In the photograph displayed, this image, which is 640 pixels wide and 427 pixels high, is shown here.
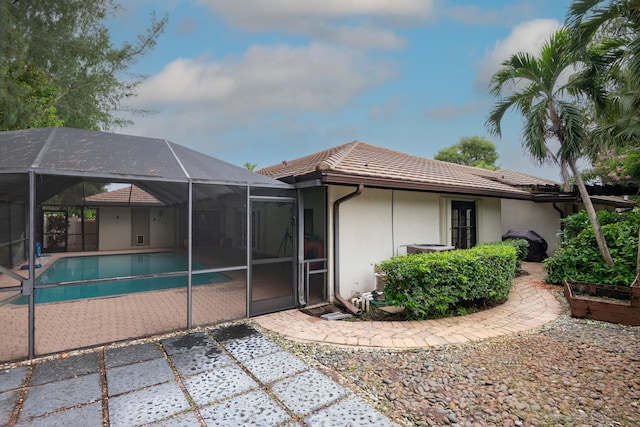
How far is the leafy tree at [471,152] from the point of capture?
32781 mm

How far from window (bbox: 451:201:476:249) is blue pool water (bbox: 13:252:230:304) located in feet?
23.8

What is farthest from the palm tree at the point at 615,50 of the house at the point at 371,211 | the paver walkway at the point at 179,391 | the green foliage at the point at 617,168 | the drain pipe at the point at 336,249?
the paver walkway at the point at 179,391

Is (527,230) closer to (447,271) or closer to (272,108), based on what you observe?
(447,271)

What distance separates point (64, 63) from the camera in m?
10.4

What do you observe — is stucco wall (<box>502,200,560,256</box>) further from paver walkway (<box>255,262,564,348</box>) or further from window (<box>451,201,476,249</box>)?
paver walkway (<box>255,262,564,348</box>)

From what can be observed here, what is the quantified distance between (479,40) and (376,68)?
4.54 meters

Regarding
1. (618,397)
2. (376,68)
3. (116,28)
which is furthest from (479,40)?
(116,28)

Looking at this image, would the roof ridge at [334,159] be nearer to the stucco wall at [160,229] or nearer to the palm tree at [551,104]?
the palm tree at [551,104]

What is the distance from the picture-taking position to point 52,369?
3773mm

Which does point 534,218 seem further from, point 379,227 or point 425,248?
point 379,227

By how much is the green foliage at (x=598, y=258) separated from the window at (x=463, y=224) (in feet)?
7.31

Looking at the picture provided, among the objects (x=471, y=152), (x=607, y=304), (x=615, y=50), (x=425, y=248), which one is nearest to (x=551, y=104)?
(x=615, y=50)

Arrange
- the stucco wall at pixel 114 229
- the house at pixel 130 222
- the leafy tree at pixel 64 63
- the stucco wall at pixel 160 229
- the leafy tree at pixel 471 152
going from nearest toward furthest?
the leafy tree at pixel 64 63 → the stucco wall at pixel 160 229 → the house at pixel 130 222 → the stucco wall at pixel 114 229 → the leafy tree at pixel 471 152


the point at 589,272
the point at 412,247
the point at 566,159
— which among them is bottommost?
the point at 589,272
